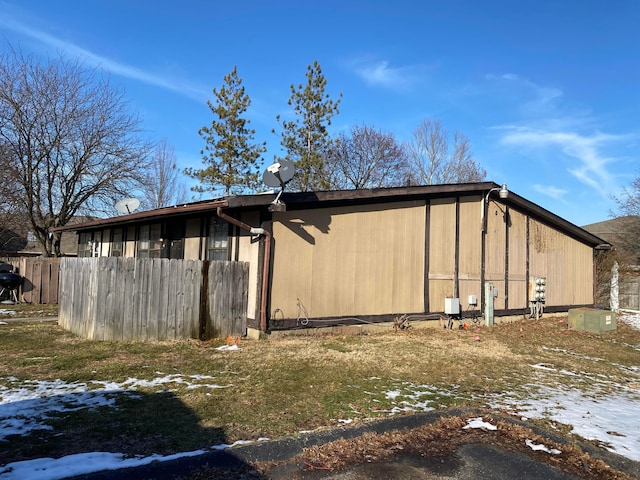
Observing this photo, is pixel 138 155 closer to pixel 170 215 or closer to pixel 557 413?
pixel 170 215

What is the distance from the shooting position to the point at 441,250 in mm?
11828

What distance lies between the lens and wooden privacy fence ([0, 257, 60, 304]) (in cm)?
1555

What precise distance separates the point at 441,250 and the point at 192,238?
254 inches

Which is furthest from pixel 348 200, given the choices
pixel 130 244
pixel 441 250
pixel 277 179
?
pixel 130 244

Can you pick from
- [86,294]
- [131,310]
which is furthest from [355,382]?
[86,294]

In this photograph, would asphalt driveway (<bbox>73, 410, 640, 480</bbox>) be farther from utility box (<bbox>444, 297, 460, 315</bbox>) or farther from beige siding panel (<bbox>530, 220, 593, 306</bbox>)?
beige siding panel (<bbox>530, 220, 593, 306</bbox>)

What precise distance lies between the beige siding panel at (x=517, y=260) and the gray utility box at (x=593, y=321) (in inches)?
64.1

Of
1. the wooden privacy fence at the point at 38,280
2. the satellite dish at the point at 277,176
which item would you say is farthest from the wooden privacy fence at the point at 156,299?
the wooden privacy fence at the point at 38,280

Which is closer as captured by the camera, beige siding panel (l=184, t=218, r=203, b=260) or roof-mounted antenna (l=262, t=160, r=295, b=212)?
roof-mounted antenna (l=262, t=160, r=295, b=212)

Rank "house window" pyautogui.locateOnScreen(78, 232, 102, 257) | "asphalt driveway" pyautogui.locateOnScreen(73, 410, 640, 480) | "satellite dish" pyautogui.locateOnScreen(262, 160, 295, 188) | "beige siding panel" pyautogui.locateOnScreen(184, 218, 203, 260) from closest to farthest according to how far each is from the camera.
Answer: "asphalt driveway" pyautogui.locateOnScreen(73, 410, 640, 480) < "satellite dish" pyautogui.locateOnScreen(262, 160, 295, 188) < "beige siding panel" pyautogui.locateOnScreen(184, 218, 203, 260) < "house window" pyautogui.locateOnScreen(78, 232, 102, 257)

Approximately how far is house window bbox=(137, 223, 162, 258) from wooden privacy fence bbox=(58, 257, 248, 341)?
3.03 m

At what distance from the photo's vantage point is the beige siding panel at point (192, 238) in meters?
10.7

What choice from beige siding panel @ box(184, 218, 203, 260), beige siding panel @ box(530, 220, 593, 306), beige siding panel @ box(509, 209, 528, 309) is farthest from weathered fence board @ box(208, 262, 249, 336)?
beige siding panel @ box(530, 220, 593, 306)

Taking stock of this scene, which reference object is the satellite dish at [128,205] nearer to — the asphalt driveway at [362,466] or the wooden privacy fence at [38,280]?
the wooden privacy fence at [38,280]
